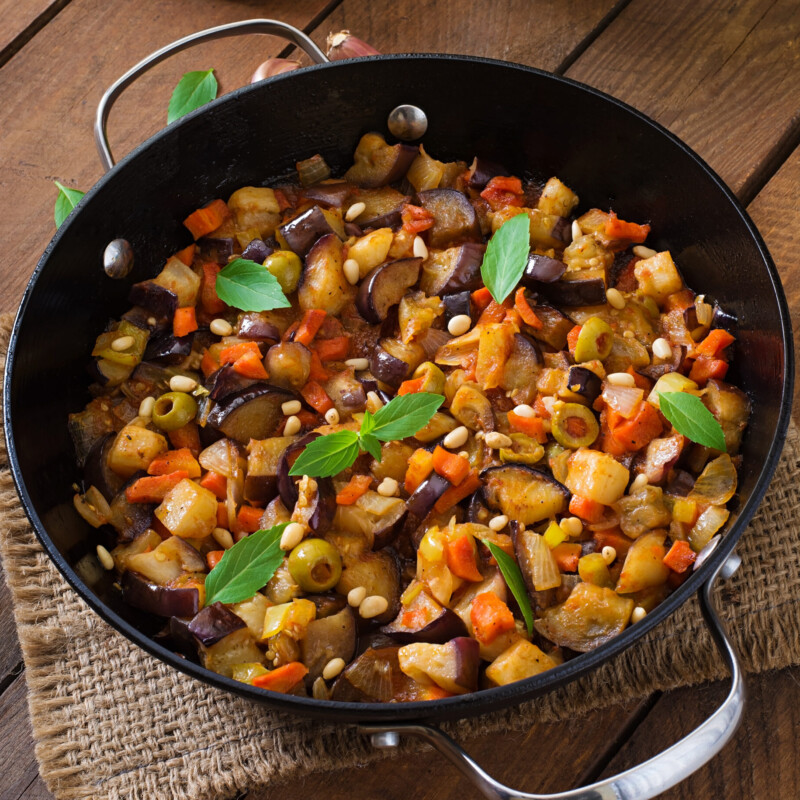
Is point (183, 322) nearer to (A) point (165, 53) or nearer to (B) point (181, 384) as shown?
(B) point (181, 384)

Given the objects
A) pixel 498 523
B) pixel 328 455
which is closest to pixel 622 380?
pixel 498 523

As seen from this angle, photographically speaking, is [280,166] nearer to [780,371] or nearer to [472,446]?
[472,446]

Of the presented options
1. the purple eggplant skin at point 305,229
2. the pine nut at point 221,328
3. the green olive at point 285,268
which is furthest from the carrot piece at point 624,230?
the pine nut at point 221,328

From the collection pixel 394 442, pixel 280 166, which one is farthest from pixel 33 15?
pixel 394 442

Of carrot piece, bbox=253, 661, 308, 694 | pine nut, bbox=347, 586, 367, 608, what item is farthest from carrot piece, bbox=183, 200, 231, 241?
carrot piece, bbox=253, 661, 308, 694

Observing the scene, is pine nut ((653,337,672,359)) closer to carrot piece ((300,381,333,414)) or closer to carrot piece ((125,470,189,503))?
carrot piece ((300,381,333,414))

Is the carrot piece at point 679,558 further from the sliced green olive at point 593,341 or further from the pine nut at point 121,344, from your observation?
the pine nut at point 121,344
